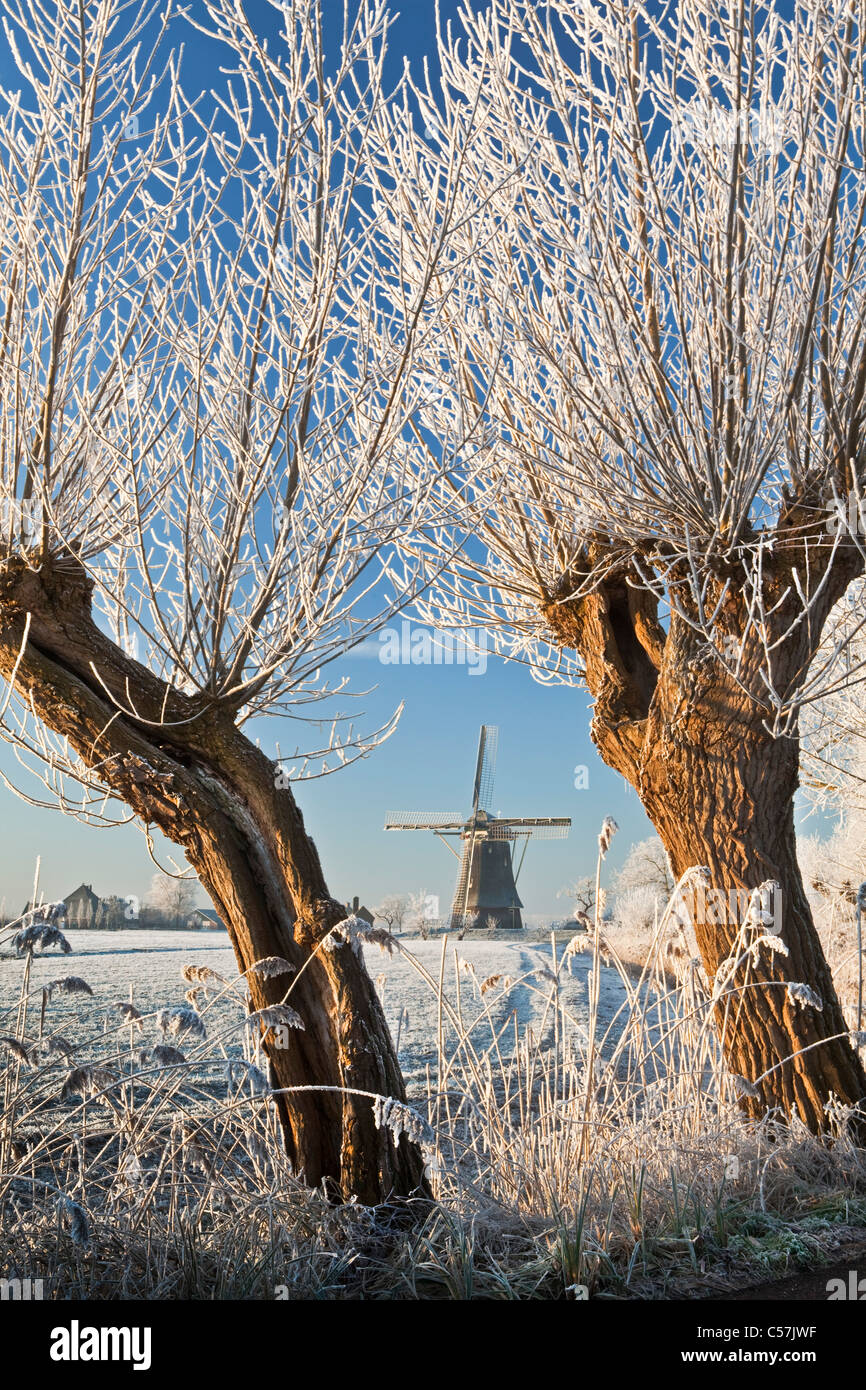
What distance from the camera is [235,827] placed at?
317 centimetres

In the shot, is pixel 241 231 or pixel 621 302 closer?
pixel 241 231

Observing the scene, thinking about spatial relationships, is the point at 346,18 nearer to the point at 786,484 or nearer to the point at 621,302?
the point at 621,302

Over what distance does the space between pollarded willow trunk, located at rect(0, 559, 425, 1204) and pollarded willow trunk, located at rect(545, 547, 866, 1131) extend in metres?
1.60

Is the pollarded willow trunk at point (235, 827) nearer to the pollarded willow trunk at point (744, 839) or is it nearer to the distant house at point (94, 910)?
the pollarded willow trunk at point (744, 839)

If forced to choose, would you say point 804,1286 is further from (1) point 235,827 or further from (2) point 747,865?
(1) point 235,827

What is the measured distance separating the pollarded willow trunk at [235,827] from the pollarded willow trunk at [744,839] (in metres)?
1.60

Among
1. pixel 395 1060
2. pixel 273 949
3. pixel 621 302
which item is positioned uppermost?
pixel 621 302

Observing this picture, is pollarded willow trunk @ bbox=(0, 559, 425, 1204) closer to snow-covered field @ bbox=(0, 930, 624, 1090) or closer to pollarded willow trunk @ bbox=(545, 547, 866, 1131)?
snow-covered field @ bbox=(0, 930, 624, 1090)

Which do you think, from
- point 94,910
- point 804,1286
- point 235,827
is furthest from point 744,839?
point 94,910

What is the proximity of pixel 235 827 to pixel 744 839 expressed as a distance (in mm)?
2254

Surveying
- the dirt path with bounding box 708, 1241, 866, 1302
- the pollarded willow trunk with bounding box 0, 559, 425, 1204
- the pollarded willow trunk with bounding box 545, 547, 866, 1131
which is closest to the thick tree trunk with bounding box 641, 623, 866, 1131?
the pollarded willow trunk with bounding box 545, 547, 866, 1131

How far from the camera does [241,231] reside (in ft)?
10.3
